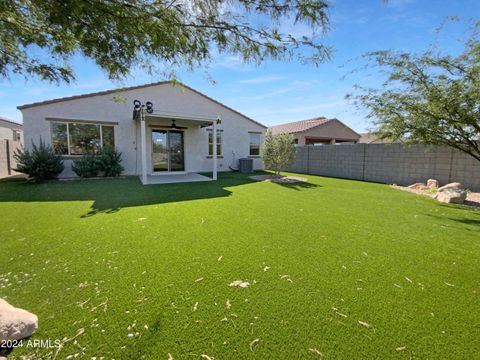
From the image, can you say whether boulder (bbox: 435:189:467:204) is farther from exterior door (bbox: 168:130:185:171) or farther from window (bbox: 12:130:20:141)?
window (bbox: 12:130:20:141)

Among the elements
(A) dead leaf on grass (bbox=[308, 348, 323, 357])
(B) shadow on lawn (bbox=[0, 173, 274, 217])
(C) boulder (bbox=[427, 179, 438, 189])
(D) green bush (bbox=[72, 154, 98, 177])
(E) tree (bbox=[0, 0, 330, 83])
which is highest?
(E) tree (bbox=[0, 0, 330, 83])

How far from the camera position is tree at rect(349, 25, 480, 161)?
5418mm

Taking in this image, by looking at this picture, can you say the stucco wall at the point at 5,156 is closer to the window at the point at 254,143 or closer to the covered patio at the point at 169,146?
the covered patio at the point at 169,146

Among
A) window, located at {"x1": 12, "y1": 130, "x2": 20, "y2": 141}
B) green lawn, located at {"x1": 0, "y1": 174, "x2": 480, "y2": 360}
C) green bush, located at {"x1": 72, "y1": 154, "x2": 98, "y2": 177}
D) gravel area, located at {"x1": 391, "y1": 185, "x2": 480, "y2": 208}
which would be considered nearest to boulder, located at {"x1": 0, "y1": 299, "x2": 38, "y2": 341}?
green lawn, located at {"x1": 0, "y1": 174, "x2": 480, "y2": 360}

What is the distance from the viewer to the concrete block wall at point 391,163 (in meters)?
8.82

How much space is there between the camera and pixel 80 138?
10789mm

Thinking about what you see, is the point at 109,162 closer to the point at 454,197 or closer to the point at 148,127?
the point at 148,127

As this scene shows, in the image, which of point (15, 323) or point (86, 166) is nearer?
point (15, 323)

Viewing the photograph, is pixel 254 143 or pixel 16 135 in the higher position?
pixel 16 135

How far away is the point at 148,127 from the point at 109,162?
2807 mm

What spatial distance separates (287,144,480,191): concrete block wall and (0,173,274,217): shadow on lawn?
26.6 feet

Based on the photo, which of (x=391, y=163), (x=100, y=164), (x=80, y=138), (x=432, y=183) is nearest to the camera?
(x=432, y=183)

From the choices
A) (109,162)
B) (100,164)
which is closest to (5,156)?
(100,164)

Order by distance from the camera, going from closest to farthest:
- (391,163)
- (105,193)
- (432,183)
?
(105,193) → (432,183) → (391,163)
